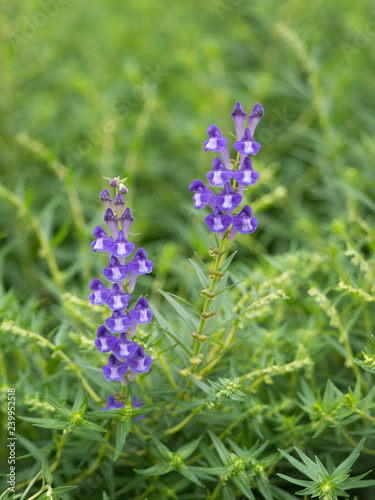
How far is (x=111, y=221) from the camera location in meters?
1.53

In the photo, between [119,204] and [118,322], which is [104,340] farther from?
[119,204]

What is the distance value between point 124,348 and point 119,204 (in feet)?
1.35

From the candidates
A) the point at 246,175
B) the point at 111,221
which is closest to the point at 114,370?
the point at 111,221

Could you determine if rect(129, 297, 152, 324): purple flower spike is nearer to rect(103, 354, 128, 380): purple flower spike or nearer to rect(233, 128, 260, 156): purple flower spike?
rect(103, 354, 128, 380): purple flower spike

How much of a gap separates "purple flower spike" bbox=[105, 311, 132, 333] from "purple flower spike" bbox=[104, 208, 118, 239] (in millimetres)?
233

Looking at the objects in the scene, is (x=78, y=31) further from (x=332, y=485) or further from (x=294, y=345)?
(x=332, y=485)

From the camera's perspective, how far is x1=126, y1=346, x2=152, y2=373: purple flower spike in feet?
5.19

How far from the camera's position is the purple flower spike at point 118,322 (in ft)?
4.89

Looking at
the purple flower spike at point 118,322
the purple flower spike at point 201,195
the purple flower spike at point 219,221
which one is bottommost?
the purple flower spike at point 118,322

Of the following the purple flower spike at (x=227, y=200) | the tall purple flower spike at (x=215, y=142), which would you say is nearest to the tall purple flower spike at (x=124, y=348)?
the purple flower spike at (x=227, y=200)

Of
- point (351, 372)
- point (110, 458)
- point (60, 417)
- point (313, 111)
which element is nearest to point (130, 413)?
point (60, 417)

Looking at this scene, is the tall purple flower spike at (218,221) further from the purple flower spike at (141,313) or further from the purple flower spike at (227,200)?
the purple flower spike at (141,313)

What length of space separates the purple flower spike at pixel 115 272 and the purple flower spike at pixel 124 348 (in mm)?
186

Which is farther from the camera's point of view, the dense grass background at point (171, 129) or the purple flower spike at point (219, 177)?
the dense grass background at point (171, 129)
